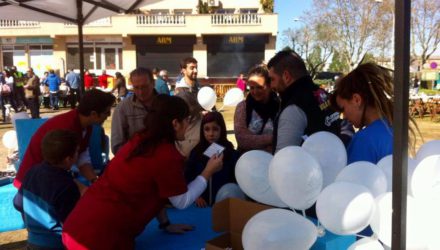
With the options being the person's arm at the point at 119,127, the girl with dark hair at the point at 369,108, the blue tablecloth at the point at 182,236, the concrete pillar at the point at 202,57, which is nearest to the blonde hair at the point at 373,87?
the girl with dark hair at the point at 369,108

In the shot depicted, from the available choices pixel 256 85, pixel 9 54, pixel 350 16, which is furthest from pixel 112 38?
pixel 256 85

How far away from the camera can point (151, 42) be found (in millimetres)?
26094

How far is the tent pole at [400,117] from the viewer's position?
3.73ft

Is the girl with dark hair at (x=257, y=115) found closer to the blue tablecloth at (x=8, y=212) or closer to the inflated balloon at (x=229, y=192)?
the inflated balloon at (x=229, y=192)

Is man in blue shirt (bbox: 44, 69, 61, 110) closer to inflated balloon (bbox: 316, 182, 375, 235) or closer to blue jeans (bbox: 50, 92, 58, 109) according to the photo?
blue jeans (bbox: 50, 92, 58, 109)

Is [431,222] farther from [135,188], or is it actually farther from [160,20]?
[160,20]

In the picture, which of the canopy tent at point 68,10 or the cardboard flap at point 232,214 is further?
the canopy tent at point 68,10

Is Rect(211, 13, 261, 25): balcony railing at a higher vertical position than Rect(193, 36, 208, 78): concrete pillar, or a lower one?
higher

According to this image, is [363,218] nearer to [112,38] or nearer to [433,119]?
[433,119]

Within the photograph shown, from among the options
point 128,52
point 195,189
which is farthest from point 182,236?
point 128,52

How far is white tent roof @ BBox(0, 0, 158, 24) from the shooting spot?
4824 millimetres

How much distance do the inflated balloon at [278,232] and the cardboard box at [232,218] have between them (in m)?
0.38

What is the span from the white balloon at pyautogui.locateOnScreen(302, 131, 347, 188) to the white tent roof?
355 centimetres

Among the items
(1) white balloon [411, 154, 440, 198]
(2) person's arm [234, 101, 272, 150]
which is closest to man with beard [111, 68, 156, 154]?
(2) person's arm [234, 101, 272, 150]
